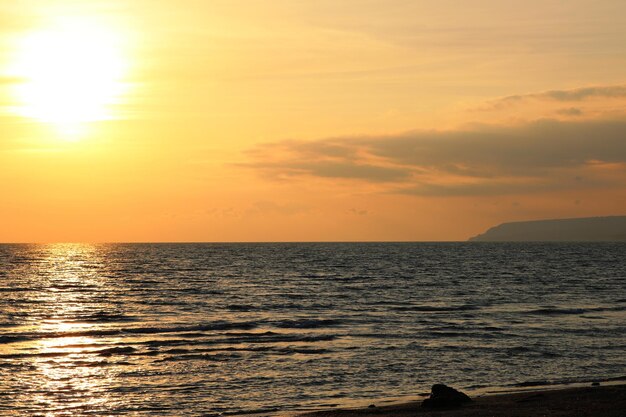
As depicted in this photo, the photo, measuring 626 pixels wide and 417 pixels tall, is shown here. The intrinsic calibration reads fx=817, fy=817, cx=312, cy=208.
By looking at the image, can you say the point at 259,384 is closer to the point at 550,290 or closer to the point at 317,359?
the point at 317,359

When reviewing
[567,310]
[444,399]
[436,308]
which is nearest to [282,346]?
[444,399]

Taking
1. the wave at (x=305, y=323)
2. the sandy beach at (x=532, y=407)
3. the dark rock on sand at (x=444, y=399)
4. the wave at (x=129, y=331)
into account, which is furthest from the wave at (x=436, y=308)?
the dark rock on sand at (x=444, y=399)

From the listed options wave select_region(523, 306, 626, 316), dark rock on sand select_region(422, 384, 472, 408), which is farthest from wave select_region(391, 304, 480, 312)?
dark rock on sand select_region(422, 384, 472, 408)

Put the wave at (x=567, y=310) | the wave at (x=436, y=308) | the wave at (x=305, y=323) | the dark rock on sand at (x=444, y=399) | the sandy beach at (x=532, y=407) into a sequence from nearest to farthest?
the sandy beach at (x=532, y=407) → the dark rock on sand at (x=444, y=399) → the wave at (x=305, y=323) → the wave at (x=567, y=310) → the wave at (x=436, y=308)

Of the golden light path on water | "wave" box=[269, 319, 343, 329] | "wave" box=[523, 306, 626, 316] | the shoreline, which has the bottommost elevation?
"wave" box=[523, 306, 626, 316]

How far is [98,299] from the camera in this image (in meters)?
76.6

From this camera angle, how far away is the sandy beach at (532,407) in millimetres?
23906

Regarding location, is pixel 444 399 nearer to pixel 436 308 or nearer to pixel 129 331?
pixel 129 331

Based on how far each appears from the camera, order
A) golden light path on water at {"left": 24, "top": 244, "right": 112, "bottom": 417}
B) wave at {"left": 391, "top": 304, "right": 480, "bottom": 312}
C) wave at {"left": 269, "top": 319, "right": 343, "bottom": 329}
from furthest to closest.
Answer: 1. wave at {"left": 391, "top": 304, "right": 480, "bottom": 312}
2. wave at {"left": 269, "top": 319, "right": 343, "bottom": 329}
3. golden light path on water at {"left": 24, "top": 244, "right": 112, "bottom": 417}

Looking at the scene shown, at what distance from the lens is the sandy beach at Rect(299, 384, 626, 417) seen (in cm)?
2391

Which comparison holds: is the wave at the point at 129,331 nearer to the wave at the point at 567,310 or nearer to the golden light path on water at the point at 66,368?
the golden light path on water at the point at 66,368

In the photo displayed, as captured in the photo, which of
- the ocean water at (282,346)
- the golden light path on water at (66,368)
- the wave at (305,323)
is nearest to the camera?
the golden light path on water at (66,368)

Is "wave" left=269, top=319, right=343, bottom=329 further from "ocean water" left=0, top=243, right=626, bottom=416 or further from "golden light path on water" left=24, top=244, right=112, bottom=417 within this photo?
"golden light path on water" left=24, top=244, right=112, bottom=417

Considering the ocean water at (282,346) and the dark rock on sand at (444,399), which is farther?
the ocean water at (282,346)
